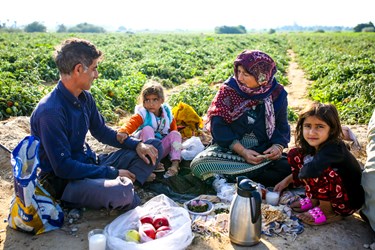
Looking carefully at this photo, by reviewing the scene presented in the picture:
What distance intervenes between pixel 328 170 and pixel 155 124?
214cm

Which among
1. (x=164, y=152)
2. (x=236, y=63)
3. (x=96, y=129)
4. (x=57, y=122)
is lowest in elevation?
(x=164, y=152)

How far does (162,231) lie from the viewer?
290 cm

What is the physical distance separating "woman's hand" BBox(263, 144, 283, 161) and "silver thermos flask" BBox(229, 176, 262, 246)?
1.08 m

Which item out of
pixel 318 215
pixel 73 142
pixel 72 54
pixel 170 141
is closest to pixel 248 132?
pixel 170 141

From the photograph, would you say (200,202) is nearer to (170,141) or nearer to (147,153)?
(147,153)

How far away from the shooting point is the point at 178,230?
2.88 metres

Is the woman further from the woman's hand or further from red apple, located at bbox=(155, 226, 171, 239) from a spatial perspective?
red apple, located at bbox=(155, 226, 171, 239)

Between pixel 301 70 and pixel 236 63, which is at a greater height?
pixel 236 63

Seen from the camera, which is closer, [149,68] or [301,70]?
[149,68]

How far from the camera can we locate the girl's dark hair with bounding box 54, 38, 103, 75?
307 cm

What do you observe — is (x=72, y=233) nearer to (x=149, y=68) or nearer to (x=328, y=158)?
(x=328, y=158)

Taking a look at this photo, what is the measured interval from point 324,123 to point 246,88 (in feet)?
3.32

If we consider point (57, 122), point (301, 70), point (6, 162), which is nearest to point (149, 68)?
point (301, 70)

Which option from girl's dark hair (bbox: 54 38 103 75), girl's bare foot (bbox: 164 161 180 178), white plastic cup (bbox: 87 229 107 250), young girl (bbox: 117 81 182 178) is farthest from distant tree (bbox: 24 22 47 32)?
white plastic cup (bbox: 87 229 107 250)
